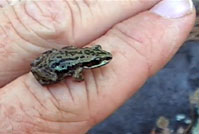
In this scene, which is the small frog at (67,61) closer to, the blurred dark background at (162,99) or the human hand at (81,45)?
the human hand at (81,45)

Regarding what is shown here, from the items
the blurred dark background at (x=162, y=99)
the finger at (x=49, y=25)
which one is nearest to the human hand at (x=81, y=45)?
the finger at (x=49, y=25)

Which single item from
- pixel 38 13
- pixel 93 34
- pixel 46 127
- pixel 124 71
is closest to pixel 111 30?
pixel 93 34

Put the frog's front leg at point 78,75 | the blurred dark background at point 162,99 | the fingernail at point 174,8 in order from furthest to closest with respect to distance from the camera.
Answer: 1. the blurred dark background at point 162,99
2. the fingernail at point 174,8
3. the frog's front leg at point 78,75

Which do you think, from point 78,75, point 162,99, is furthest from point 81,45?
point 162,99

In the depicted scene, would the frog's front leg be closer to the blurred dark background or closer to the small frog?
the small frog

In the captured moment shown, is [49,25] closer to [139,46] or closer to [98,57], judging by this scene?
[98,57]

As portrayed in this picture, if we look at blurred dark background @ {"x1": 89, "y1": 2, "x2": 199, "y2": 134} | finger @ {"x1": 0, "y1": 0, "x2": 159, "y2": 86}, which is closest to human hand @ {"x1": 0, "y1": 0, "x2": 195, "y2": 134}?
finger @ {"x1": 0, "y1": 0, "x2": 159, "y2": 86}
